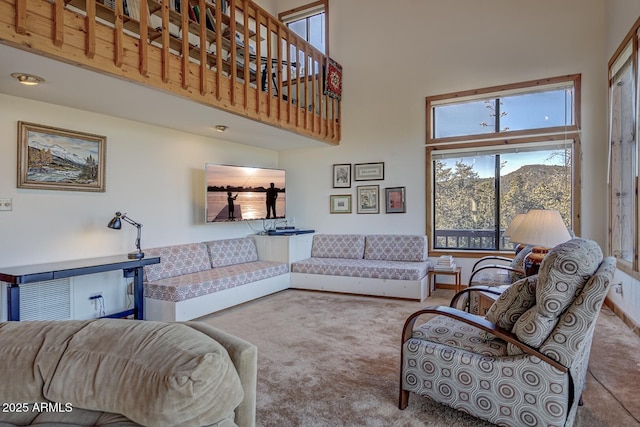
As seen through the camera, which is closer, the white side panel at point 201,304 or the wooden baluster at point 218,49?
the wooden baluster at point 218,49

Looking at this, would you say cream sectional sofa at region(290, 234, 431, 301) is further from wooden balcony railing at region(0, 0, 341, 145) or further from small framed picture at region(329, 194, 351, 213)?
wooden balcony railing at region(0, 0, 341, 145)

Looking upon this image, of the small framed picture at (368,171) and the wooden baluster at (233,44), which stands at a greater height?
the wooden baluster at (233,44)

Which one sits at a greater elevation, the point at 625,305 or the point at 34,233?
the point at 34,233

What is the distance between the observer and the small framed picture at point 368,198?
5.93m

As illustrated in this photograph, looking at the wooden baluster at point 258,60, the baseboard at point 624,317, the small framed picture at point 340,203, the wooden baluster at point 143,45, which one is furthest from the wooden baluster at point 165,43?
the baseboard at point 624,317

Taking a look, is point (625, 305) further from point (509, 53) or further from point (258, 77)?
point (258, 77)

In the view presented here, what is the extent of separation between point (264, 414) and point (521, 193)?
455cm

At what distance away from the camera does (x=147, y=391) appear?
97 centimetres

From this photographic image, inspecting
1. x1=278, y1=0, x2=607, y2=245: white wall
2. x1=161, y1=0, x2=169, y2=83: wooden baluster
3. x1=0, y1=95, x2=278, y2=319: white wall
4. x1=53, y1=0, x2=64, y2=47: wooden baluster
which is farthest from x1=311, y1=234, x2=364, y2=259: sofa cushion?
x1=53, y1=0, x2=64, y2=47: wooden baluster

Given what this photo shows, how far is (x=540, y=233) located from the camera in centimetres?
286

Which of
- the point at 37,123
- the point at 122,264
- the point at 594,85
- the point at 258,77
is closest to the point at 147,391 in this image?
the point at 122,264

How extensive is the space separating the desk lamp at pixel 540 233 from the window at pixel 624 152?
46.2 inches

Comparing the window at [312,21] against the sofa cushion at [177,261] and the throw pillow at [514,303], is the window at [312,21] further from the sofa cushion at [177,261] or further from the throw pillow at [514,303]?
the throw pillow at [514,303]

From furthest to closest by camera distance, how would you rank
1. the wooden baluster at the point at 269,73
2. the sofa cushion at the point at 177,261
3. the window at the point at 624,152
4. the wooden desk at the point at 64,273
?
1. the wooden baluster at the point at 269,73
2. the sofa cushion at the point at 177,261
3. the window at the point at 624,152
4. the wooden desk at the point at 64,273
